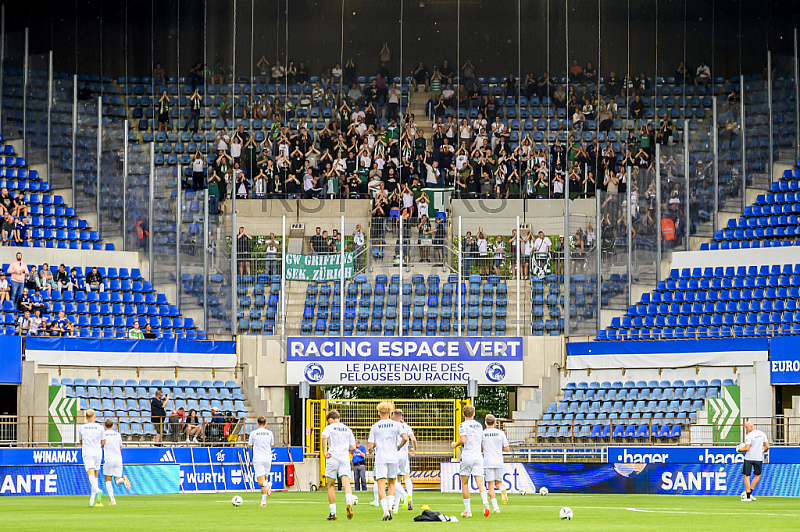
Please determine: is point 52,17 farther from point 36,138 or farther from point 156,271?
point 156,271

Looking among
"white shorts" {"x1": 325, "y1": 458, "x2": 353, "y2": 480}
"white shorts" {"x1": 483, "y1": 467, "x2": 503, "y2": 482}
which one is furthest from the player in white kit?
"white shorts" {"x1": 483, "y1": 467, "x2": 503, "y2": 482}

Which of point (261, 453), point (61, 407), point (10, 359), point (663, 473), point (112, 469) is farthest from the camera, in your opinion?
point (10, 359)

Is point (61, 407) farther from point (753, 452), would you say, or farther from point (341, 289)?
point (753, 452)

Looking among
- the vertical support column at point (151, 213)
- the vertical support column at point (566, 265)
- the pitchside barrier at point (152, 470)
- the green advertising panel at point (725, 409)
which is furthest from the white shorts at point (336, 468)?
the vertical support column at point (151, 213)

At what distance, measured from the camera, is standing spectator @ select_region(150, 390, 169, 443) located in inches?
1288

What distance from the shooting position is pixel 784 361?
108 feet

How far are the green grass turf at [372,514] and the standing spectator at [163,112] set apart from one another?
67.8 ft

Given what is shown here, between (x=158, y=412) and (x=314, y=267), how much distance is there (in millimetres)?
7600

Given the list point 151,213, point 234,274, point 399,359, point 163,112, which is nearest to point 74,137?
point 151,213

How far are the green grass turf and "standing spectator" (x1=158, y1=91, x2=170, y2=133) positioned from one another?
67.8 feet

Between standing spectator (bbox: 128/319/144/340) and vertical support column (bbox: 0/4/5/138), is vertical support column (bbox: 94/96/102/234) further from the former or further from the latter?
standing spectator (bbox: 128/319/144/340)

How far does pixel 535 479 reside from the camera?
97.7ft

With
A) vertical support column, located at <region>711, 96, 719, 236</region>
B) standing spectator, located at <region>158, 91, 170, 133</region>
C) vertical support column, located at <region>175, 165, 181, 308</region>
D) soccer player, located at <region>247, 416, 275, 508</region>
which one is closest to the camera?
soccer player, located at <region>247, 416, 275, 508</region>

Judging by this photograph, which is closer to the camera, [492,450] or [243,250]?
[492,450]
